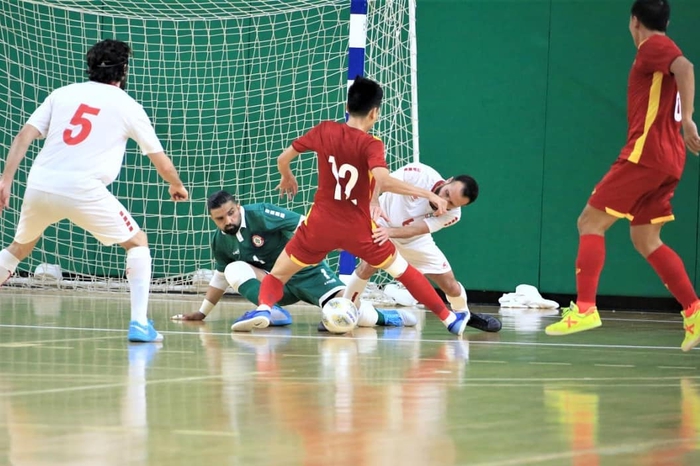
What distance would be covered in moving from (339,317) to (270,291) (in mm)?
461

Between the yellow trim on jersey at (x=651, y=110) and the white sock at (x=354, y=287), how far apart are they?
92.0 inches

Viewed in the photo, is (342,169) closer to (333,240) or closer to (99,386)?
(333,240)

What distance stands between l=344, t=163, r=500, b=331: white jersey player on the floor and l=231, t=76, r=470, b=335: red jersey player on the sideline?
59 centimetres

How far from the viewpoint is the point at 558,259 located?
10484mm

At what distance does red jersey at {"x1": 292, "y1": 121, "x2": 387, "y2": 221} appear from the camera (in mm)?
6125

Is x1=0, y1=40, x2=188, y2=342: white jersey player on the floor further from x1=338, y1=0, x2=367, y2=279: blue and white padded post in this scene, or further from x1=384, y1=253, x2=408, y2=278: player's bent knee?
x1=338, y1=0, x2=367, y2=279: blue and white padded post

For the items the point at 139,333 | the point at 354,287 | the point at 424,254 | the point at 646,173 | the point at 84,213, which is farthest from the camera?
the point at 424,254

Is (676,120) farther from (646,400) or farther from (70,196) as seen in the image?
(70,196)

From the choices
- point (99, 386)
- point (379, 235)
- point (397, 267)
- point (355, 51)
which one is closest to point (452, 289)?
point (397, 267)

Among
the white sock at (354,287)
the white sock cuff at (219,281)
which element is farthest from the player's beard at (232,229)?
the white sock at (354,287)

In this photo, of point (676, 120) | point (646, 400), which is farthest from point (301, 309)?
point (646, 400)

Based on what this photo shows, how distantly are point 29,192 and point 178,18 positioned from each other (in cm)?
629

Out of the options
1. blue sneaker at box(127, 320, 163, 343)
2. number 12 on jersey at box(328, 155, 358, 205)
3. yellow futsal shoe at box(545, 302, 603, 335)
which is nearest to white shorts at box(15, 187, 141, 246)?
blue sneaker at box(127, 320, 163, 343)

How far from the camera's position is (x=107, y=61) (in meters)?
5.72
